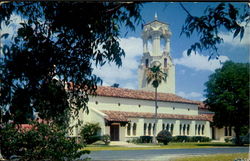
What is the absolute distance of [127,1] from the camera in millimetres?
5535

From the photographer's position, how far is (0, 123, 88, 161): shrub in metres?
6.39

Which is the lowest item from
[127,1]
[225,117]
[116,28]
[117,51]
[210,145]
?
[210,145]

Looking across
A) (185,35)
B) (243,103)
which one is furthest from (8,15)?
(243,103)

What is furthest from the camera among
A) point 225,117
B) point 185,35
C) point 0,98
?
point 225,117

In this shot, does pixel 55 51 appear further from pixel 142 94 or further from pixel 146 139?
pixel 142 94

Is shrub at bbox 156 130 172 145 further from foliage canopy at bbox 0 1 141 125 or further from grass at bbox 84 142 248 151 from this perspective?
foliage canopy at bbox 0 1 141 125

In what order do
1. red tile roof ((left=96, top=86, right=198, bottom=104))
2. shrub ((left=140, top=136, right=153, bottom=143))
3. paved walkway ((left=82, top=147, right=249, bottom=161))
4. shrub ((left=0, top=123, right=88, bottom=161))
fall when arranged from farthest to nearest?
shrub ((left=140, top=136, right=153, bottom=143)) < paved walkway ((left=82, top=147, right=249, bottom=161)) < red tile roof ((left=96, top=86, right=198, bottom=104)) < shrub ((left=0, top=123, right=88, bottom=161))

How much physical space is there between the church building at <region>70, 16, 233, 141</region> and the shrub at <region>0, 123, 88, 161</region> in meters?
0.40

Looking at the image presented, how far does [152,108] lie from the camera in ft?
60.1

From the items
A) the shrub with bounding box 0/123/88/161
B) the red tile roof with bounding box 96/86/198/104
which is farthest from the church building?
the shrub with bounding box 0/123/88/161

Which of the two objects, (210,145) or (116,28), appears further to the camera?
(210,145)

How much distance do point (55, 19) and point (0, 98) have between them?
5.02 feet

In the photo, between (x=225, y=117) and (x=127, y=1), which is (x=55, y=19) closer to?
(x=127, y=1)

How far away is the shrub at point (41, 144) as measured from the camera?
639cm
